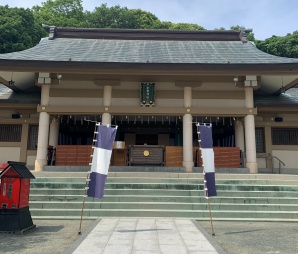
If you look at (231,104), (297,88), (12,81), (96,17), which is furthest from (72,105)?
(96,17)

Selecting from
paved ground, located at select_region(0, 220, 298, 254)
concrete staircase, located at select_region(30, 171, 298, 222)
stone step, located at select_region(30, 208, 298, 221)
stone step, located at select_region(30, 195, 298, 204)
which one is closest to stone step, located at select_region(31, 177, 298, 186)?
concrete staircase, located at select_region(30, 171, 298, 222)

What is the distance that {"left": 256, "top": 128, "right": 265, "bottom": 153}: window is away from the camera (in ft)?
45.7

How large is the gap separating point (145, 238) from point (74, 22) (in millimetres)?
45636

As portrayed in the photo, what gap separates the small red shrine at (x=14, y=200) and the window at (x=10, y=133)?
8.13 m

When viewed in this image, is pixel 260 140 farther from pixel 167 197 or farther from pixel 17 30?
pixel 17 30

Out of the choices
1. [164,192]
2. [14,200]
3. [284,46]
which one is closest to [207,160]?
[164,192]

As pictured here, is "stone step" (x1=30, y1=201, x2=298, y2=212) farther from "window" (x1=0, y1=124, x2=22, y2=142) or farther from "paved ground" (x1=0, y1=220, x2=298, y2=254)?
"window" (x1=0, y1=124, x2=22, y2=142)

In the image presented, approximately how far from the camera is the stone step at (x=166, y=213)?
7738 millimetres

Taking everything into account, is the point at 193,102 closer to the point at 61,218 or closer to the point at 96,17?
the point at 61,218

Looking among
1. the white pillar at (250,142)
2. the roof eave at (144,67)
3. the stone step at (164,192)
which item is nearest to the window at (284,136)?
the white pillar at (250,142)

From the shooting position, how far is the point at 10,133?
13.7 metres

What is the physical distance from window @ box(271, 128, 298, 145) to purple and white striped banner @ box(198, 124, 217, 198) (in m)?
→ 8.78

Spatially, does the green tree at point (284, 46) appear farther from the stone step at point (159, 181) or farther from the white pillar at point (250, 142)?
the stone step at point (159, 181)

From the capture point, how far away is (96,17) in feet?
153
